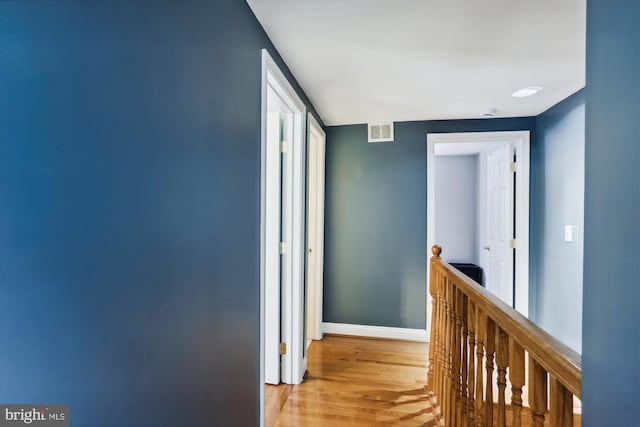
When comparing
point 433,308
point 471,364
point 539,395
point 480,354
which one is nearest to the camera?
point 539,395

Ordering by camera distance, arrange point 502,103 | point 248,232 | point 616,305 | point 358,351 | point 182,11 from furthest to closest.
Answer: point 358,351, point 502,103, point 248,232, point 182,11, point 616,305

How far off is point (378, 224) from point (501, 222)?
4.69 feet

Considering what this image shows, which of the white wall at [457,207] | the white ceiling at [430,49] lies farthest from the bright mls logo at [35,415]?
the white wall at [457,207]

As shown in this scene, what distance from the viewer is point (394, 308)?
3533 mm

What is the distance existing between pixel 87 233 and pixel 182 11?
807mm

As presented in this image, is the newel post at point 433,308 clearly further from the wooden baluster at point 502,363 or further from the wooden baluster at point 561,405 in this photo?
the wooden baluster at point 561,405

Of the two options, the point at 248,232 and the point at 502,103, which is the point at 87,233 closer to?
the point at 248,232

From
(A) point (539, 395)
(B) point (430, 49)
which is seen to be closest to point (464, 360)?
(A) point (539, 395)

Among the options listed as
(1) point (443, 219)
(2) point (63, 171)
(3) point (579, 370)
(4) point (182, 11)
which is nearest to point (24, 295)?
(2) point (63, 171)

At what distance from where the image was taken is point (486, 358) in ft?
3.87

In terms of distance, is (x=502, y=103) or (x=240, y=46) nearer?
(x=240, y=46)

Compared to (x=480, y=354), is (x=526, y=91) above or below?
above

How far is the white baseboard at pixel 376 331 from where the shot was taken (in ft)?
11.3

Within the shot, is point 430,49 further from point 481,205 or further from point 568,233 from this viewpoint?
point 481,205
